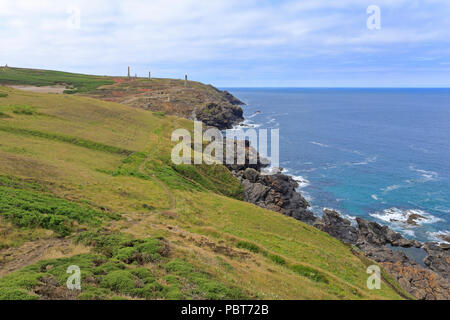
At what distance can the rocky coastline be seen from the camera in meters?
36.1

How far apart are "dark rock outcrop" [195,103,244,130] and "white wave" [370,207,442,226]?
3542 inches

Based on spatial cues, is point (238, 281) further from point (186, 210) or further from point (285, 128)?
point (285, 128)

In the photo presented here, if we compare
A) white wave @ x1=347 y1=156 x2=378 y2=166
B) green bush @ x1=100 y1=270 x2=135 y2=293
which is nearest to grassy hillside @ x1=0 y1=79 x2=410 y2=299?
green bush @ x1=100 y1=270 x2=135 y2=293

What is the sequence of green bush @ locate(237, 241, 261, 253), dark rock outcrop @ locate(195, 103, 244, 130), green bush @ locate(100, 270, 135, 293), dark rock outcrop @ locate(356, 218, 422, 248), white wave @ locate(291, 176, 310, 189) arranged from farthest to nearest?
1. dark rock outcrop @ locate(195, 103, 244, 130)
2. white wave @ locate(291, 176, 310, 189)
3. dark rock outcrop @ locate(356, 218, 422, 248)
4. green bush @ locate(237, 241, 261, 253)
5. green bush @ locate(100, 270, 135, 293)

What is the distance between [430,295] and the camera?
3378cm

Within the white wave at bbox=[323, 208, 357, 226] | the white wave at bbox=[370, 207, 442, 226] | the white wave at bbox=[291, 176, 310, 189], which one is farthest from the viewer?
the white wave at bbox=[291, 176, 310, 189]

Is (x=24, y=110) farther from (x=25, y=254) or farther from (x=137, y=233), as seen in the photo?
(x=25, y=254)

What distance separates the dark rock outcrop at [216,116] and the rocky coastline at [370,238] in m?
69.4

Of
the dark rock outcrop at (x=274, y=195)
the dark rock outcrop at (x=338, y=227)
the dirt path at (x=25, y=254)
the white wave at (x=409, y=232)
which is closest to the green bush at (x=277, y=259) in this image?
the dirt path at (x=25, y=254)

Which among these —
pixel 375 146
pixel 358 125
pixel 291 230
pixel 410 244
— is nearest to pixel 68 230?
pixel 291 230

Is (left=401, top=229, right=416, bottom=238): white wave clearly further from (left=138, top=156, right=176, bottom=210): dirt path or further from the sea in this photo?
(left=138, top=156, right=176, bottom=210): dirt path

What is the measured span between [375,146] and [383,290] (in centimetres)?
9915

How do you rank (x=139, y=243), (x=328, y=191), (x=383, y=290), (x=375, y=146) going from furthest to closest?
(x=375, y=146) < (x=328, y=191) < (x=383, y=290) < (x=139, y=243)

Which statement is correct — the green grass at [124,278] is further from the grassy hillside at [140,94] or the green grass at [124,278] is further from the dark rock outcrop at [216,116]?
the dark rock outcrop at [216,116]
